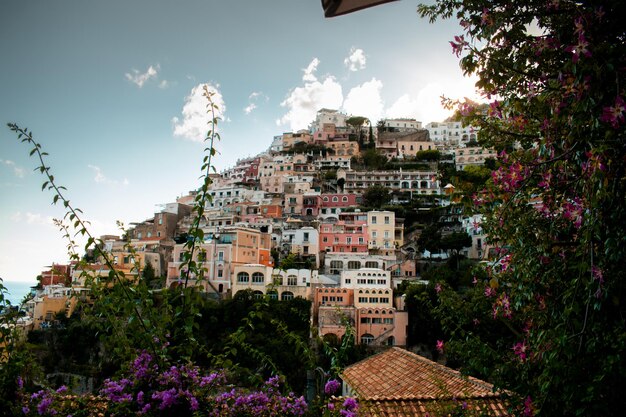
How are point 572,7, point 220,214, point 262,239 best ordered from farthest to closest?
point 220,214 < point 262,239 < point 572,7

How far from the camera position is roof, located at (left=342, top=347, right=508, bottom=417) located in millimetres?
7250

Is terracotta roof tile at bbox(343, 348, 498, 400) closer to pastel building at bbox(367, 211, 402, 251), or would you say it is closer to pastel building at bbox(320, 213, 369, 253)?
pastel building at bbox(320, 213, 369, 253)

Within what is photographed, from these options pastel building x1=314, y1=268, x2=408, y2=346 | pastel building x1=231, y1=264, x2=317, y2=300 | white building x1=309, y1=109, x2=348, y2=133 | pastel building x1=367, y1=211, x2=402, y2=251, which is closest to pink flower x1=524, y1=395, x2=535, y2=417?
pastel building x1=314, y1=268, x2=408, y2=346

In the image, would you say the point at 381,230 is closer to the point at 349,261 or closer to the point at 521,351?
the point at 349,261

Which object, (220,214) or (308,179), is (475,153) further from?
(220,214)

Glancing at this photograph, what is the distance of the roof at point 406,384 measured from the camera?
7.25m

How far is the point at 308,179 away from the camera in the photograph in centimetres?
5528

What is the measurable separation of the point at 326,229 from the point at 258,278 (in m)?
11.2

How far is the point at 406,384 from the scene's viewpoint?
9.48 meters

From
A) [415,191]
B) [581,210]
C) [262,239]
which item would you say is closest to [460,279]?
[262,239]

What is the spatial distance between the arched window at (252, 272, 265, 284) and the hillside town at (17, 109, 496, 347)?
11 cm

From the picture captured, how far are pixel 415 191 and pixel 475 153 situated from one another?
1278 centimetres

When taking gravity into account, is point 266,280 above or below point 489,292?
below

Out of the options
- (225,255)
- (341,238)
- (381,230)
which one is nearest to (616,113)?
(225,255)
